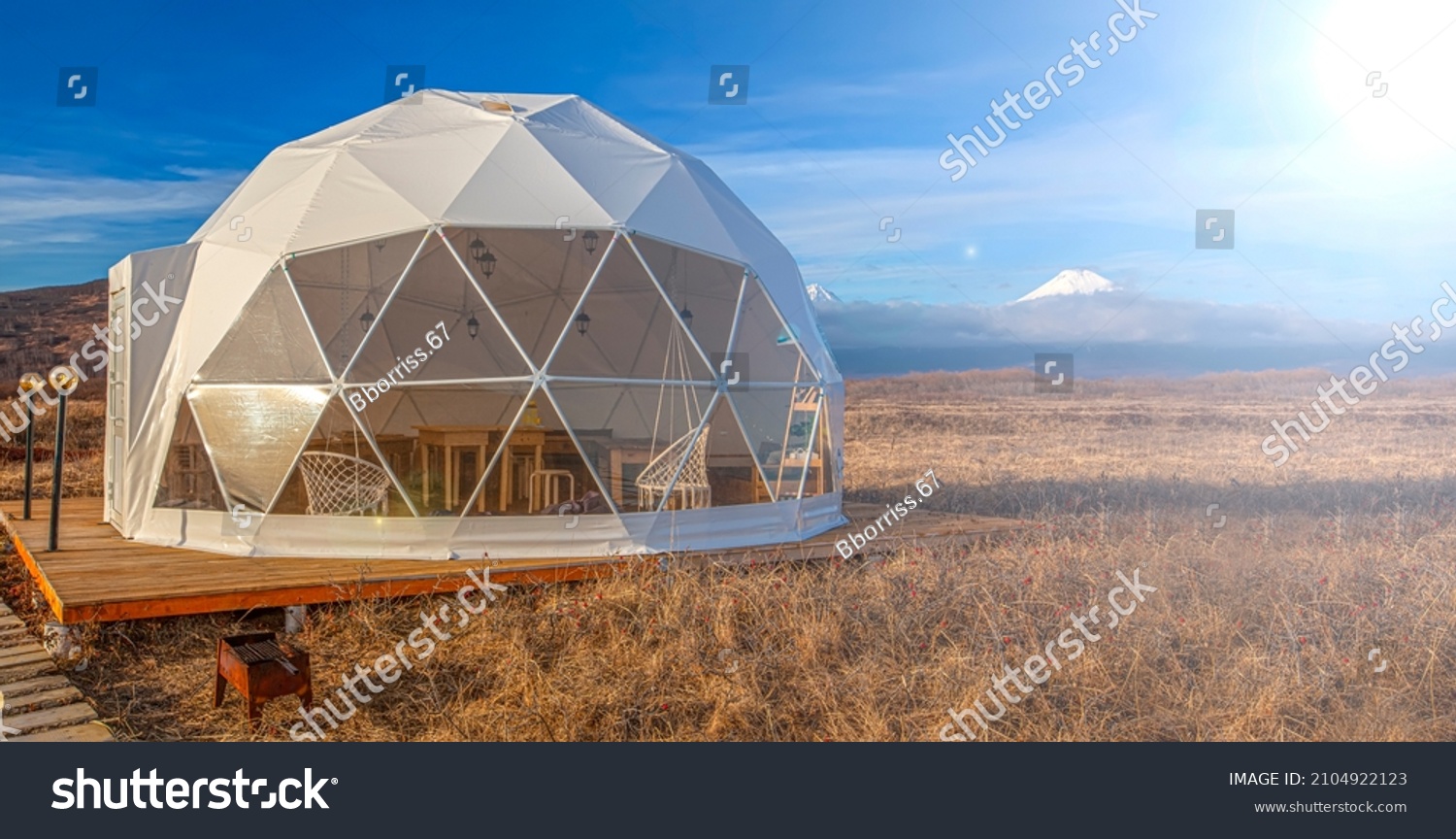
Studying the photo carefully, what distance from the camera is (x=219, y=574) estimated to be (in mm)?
8031

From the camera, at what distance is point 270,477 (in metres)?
9.12

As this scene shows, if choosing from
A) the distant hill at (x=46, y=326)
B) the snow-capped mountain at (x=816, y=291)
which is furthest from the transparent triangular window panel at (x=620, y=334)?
the distant hill at (x=46, y=326)

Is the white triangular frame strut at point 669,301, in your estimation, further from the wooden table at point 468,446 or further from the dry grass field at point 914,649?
the dry grass field at point 914,649

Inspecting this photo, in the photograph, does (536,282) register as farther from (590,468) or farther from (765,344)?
(590,468)

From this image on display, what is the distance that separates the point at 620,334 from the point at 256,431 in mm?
5143

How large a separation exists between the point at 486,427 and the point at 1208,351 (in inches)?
1440

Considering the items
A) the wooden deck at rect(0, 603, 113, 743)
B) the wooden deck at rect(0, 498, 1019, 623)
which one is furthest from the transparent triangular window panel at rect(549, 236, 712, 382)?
the wooden deck at rect(0, 603, 113, 743)

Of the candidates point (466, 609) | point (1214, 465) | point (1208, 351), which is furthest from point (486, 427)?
point (1208, 351)

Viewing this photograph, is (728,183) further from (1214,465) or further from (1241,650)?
(1214,465)

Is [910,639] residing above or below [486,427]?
below

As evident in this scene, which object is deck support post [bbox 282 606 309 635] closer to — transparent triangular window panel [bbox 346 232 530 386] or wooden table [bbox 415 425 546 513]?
wooden table [bbox 415 425 546 513]

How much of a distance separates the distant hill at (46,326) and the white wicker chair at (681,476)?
25919mm

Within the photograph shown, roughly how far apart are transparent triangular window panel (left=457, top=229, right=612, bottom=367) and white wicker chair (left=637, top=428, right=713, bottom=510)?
2027 mm

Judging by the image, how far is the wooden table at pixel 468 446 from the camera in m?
9.06
